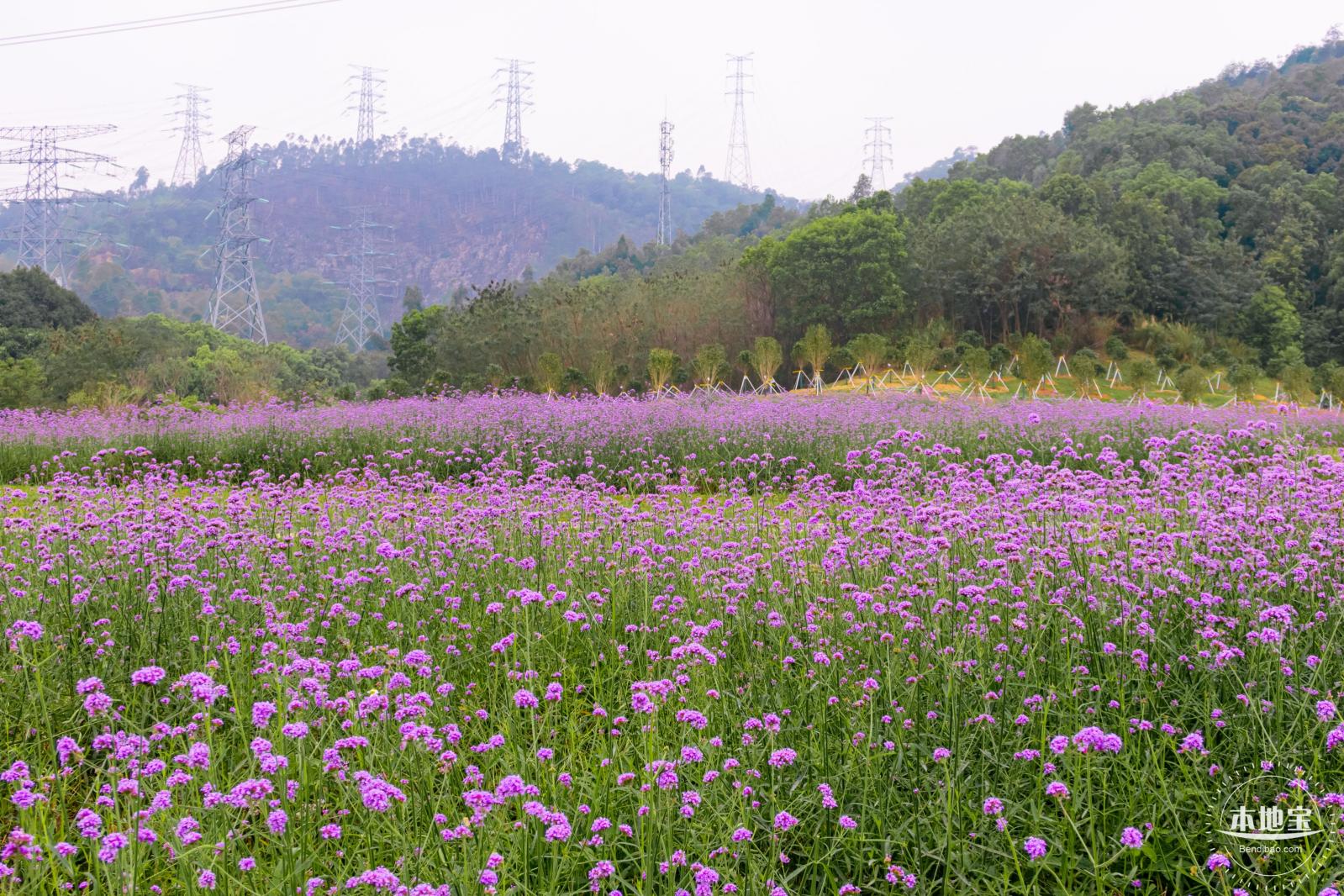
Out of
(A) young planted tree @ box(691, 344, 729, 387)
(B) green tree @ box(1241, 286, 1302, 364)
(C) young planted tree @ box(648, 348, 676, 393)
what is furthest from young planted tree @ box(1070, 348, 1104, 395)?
(B) green tree @ box(1241, 286, 1302, 364)

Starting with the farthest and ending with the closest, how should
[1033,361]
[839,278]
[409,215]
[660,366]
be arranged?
[409,215]
[839,278]
[660,366]
[1033,361]

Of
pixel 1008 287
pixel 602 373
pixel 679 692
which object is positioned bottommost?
pixel 679 692

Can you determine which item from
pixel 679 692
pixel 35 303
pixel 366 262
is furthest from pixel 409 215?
pixel 679 692

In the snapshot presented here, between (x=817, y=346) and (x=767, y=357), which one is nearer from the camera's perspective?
(x=767, y=357)

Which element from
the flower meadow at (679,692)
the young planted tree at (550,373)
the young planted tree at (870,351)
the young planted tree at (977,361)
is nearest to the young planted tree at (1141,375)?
the young planted tree at (977,361)

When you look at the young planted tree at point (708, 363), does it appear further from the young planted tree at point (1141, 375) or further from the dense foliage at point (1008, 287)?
the young planted tree at point (1141, 375)

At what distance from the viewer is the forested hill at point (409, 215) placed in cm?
12388

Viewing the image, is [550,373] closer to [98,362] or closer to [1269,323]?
[98,362]

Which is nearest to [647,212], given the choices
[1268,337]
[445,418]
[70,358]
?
[1268,337]

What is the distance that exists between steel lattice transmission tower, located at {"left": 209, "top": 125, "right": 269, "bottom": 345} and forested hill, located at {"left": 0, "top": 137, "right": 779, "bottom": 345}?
179 inches

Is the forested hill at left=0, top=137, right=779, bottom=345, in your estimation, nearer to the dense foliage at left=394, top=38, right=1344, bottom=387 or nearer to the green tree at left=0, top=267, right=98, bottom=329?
the green tree at left=0, top=267, right=98, bottom=329

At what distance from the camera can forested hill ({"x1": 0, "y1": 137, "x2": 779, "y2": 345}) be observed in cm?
12388

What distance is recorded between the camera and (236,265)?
374 ft

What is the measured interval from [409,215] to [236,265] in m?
52.7
